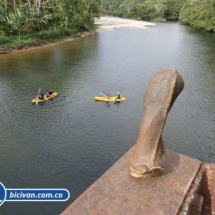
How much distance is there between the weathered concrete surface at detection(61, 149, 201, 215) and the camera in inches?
176

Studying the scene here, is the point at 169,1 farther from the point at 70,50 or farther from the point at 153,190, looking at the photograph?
the point at 153,190

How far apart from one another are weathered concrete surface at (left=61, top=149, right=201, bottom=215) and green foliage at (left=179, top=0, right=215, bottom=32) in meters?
57.7

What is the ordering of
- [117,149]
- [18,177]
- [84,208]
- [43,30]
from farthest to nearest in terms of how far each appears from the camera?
[43,30] < [117,149] < [18,177] < [84,208]

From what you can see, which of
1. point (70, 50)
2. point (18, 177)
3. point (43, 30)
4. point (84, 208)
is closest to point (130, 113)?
point (18, 177)

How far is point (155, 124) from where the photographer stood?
536 centimetres

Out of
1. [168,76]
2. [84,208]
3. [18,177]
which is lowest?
[18,177]

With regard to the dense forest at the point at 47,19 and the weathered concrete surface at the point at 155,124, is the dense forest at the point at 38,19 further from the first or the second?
the weathered concrete surface at the point at 155,124

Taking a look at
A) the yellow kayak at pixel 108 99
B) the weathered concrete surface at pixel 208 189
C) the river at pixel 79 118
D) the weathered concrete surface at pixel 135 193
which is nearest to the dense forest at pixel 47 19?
the river at pixel 79 118

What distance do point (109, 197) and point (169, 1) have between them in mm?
105313

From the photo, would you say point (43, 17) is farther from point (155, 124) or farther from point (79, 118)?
point (155, 124)

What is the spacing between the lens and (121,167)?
5.61 metres

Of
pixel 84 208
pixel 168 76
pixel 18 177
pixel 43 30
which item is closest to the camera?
pixel 84 208

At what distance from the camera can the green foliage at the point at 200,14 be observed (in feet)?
186

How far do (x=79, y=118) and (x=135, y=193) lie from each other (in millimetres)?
12871
